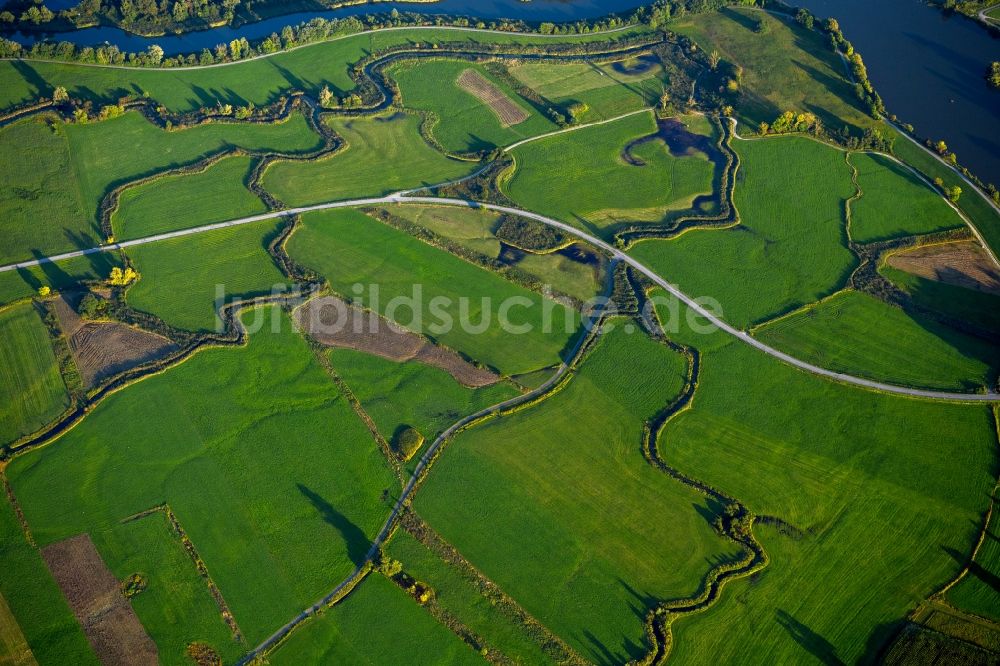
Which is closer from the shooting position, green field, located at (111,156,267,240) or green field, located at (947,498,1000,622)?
green field, located at (947,498,1000,622)

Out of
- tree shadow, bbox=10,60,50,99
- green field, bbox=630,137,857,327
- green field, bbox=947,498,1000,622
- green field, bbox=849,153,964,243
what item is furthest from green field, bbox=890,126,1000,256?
tree shadow, bbox=10,60,50,99

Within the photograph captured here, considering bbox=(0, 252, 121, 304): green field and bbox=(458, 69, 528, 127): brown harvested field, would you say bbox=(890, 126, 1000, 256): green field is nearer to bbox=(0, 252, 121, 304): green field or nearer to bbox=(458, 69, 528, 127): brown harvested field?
bbox=(458, 69, 528, 127): brown harvested field

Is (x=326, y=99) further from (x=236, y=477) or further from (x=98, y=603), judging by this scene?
(x=98, y=603)

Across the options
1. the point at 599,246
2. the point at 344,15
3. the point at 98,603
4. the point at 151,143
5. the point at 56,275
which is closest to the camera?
the point at 98,603

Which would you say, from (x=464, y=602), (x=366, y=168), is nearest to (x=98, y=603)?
(x=464, y=602)

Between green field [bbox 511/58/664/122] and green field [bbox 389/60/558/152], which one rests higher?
green field [bbox 511/58/664/122]

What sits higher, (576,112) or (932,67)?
(932,67)

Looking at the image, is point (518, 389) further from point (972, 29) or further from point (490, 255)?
point (972, 29)
